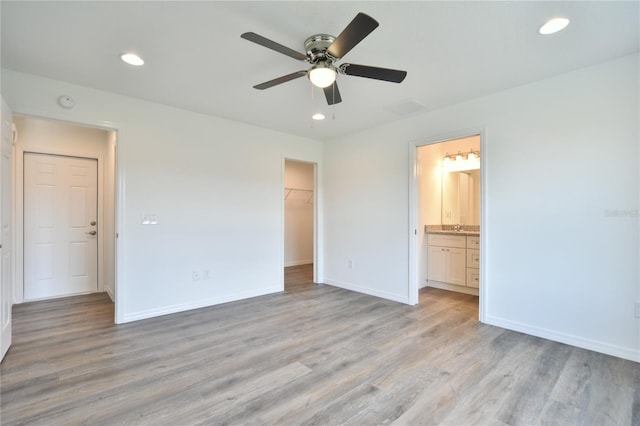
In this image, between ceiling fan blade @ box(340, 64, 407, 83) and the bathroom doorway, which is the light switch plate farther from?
the bathroom doorway

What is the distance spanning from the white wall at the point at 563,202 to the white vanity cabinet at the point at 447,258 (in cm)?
126

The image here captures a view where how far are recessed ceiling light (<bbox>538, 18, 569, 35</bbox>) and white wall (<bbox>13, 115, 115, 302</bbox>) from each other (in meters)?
5.07

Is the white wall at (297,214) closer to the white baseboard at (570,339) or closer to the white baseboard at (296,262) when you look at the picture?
the white baseboard at (296,262)

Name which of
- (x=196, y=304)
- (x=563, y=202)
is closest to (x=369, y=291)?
(x=196, y=304)

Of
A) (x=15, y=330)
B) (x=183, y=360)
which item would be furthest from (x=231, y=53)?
(x=15, y=330)

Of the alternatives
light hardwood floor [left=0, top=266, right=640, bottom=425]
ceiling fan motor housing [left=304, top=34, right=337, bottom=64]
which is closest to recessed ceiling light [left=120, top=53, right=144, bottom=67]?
ceiling fan motor housing [left=304, top=34, right=337, bottom=64]

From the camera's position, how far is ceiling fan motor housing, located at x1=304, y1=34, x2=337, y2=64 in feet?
7.01

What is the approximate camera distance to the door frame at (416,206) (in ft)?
11.0

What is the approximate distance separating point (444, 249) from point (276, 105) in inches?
131

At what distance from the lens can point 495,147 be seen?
3.27m

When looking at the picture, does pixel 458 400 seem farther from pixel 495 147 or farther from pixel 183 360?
pixel 495 147

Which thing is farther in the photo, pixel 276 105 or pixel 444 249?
pixel 444 249

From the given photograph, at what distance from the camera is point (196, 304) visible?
12.8 ft

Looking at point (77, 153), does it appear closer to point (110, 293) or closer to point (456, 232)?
point (110, 293)
